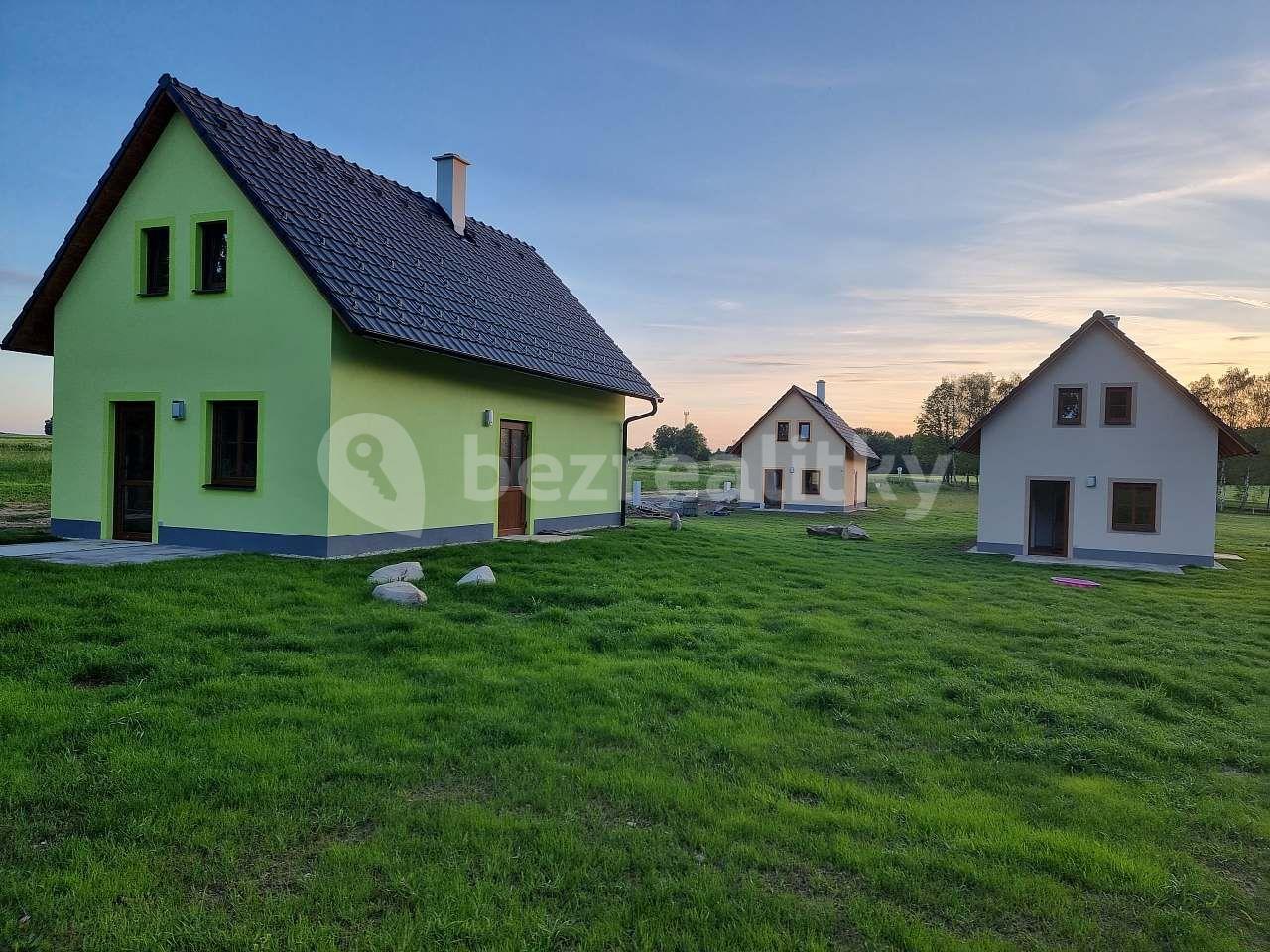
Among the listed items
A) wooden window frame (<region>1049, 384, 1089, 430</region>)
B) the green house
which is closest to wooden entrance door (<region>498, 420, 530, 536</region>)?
the green house

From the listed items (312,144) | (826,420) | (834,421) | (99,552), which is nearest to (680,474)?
(834,421)

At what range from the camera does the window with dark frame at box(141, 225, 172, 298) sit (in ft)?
39.1

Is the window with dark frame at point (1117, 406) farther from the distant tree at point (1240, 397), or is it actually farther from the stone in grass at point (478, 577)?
the distant tree at point (1240, 397)

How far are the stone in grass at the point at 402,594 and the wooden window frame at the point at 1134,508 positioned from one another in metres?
17.8

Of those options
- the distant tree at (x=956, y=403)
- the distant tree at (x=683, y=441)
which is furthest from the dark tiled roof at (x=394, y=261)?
the distant tree at (x=683, y=441)

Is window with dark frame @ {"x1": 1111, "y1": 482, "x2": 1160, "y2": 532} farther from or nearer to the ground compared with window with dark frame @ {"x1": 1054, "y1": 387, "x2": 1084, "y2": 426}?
nearer to the ground

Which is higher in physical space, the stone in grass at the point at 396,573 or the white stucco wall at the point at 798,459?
the white stucco wall at the point at 798,459

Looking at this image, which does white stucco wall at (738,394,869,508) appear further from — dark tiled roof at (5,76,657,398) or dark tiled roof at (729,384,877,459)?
dark tiled roof at (5,76,657,398)

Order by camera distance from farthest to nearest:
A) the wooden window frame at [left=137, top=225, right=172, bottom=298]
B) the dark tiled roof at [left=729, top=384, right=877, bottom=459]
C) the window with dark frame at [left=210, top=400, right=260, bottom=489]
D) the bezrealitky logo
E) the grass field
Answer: the dark tiled roof at [left=729, top=384, right=877, bottom=459], the grass field, the wooden window frame at [left=137, top=225, right=172, bottom=298], the window with dark frame at [left=210, top=400, right=260, bottom=489], the bezrealitky logo

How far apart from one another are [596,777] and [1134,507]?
63.7 ft

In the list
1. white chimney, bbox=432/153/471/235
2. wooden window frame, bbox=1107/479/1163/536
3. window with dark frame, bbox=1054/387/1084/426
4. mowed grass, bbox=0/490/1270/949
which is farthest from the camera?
window with dark frame, bbox=1054/387/1084/426

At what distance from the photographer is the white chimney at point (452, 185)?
16844 mm

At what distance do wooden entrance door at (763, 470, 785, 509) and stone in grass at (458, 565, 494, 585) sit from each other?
2940 cm

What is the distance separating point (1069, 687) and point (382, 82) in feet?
54.4
